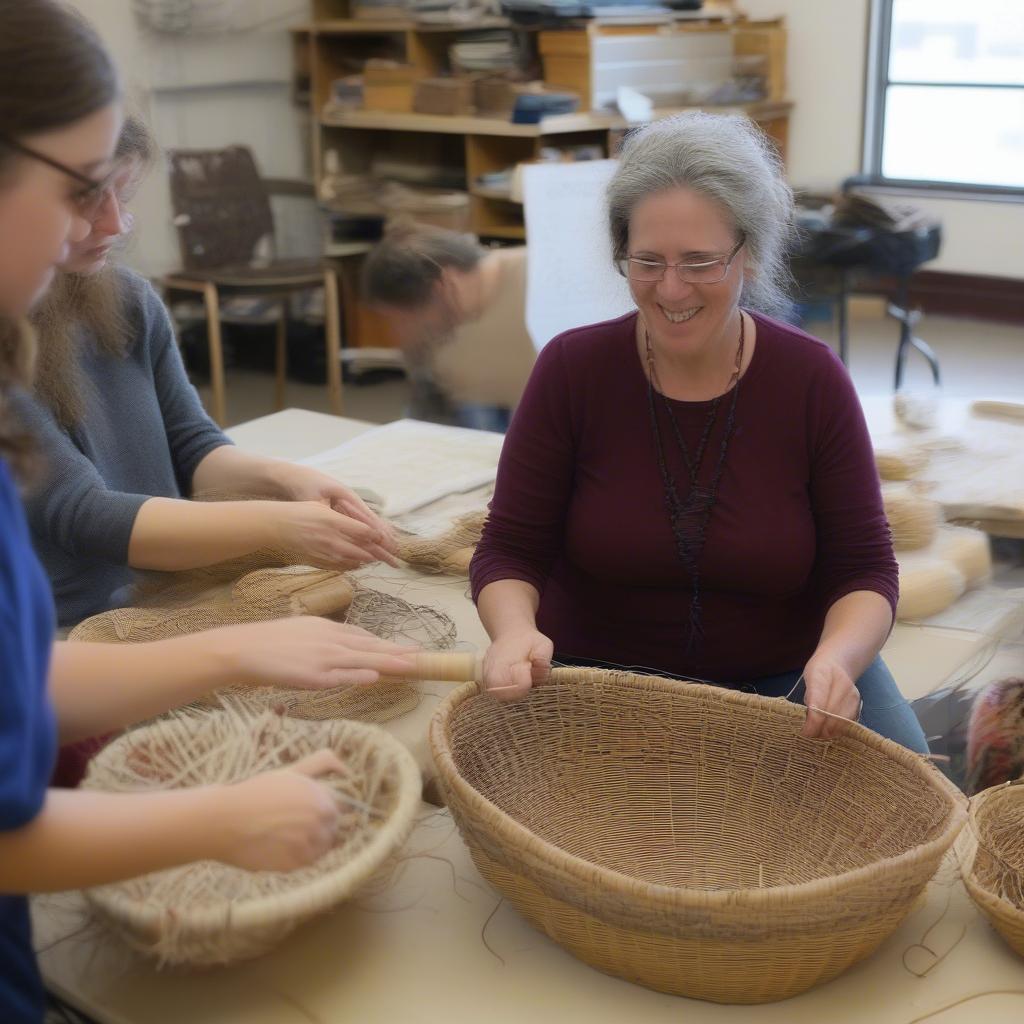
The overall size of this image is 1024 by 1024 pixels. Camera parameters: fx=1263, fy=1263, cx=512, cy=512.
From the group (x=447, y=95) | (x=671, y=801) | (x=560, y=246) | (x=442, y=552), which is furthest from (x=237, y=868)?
(x=447, y=95)

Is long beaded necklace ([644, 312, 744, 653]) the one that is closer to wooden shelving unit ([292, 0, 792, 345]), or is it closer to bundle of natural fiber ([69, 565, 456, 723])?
bundle of natural fiber ([69, 565, 456, 723])

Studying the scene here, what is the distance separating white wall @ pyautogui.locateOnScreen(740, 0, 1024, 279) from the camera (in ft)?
18.8

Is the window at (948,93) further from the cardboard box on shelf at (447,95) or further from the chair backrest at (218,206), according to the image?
the chair backrest at (218,206)

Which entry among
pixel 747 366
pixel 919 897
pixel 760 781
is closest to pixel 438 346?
pixel 747 366

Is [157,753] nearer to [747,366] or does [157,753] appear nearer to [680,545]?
[680,545]

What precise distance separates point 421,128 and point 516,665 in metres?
3.94

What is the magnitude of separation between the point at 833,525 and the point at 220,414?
3526 millimetres

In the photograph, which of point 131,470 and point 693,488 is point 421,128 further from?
point 693,488

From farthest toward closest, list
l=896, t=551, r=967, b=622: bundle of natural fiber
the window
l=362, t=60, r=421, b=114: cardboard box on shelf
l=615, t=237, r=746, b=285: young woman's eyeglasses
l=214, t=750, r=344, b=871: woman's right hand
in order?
the window, l=362, t=60, r=421, b=114: cardboard box on shelf, l=896, t=551, r=967, b=622: bundle of natural fiber, l=615, t=237, r=746, b=285: young woman's eyeglasses, l=214, t=750, r=344, b=871: woman's right hand

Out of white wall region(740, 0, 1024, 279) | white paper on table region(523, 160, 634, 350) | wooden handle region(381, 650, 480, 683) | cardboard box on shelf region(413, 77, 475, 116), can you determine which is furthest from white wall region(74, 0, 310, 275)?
wooden handle region(381, 650, 480, 683)

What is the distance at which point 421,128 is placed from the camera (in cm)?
489

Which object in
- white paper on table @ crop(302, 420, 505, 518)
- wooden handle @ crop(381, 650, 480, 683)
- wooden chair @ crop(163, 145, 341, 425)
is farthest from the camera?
wooden chair @ crop(163, 145, 341, 425)

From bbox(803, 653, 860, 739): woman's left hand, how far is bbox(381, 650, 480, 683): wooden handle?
34 cm

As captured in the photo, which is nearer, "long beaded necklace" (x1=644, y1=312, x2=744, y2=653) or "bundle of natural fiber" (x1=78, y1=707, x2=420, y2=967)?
"bundle of natural fiber" (x1=78, y1=707, x2=420, y2=967)
